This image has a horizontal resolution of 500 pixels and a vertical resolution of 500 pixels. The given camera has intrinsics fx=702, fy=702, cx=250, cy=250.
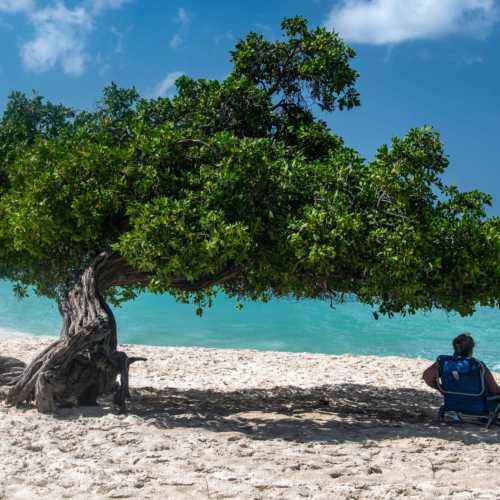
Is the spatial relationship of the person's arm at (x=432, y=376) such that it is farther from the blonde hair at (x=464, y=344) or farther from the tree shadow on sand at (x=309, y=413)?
the tree shadow on sand at (x=309, y=413)

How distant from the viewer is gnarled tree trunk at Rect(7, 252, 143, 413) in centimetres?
1005

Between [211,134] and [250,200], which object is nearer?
[250,200]

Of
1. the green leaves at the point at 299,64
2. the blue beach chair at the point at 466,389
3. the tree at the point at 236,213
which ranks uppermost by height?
the green leaves at the point at 299,64

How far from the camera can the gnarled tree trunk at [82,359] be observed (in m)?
10.0

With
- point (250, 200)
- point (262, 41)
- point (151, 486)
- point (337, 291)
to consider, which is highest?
point (262, 41)

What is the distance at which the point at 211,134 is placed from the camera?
1138cm

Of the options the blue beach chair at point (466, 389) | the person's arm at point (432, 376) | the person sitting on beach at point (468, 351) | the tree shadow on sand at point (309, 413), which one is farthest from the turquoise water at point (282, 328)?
the person sitting on beach at point (468, 351)

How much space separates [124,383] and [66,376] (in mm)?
857

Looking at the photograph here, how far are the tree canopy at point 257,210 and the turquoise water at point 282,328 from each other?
2274 cm

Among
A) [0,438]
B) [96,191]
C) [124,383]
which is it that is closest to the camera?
[0,438]

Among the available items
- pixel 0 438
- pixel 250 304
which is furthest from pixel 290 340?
pixel 0 438

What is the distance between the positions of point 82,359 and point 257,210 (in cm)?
346

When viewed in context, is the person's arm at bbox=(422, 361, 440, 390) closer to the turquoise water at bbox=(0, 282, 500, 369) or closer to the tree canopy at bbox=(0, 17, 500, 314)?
the tree canopy at bbox=(0, 17, 500, 314)

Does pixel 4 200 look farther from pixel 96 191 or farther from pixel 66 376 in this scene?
pixel 66 376
